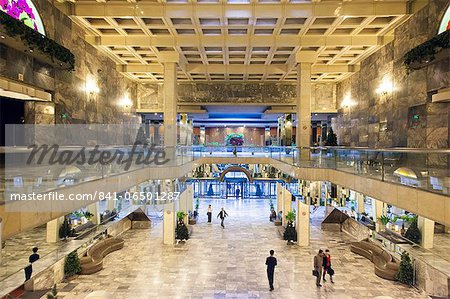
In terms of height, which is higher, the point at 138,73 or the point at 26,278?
the point at 138,73

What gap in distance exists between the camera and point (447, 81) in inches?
408

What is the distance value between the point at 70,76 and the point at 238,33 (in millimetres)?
7556

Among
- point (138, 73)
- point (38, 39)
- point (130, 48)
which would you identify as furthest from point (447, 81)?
point (138, 73)

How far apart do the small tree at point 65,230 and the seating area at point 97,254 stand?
2880mm

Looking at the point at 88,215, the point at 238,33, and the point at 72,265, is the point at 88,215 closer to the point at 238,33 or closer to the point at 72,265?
the point at 72,265

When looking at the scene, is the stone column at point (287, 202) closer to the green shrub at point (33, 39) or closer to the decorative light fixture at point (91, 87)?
the decorative light fixture at point (91, 87)

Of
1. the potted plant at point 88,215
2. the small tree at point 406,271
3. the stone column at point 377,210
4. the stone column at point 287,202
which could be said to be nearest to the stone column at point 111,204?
the potted plant at point 88,215

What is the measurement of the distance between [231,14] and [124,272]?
10485 millimetres

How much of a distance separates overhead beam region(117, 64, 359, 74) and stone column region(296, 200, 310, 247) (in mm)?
8807

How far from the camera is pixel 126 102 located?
71.2 feet

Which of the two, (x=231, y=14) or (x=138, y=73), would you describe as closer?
(x=231, y=14)

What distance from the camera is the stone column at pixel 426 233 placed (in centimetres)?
730

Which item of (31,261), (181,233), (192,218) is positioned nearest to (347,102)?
(192,218)

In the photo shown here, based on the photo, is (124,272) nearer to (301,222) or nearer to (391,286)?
(301,222)
